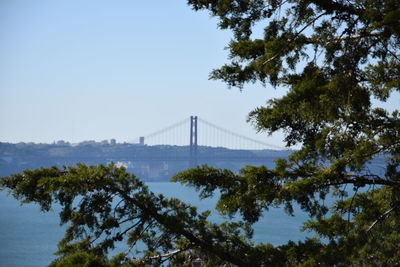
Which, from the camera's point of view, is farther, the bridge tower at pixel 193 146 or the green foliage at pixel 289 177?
the bridge tower at pixel 193 146

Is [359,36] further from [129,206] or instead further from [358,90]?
[129,206]

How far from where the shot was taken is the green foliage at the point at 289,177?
3680mm

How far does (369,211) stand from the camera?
14.5ft

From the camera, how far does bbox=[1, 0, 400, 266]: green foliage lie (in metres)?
3.68

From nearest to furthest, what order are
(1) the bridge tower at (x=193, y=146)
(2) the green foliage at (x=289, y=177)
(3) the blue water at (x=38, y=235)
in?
(2) the green foliage at (x=289, y=177)
(3) the blue water at (x=38, y=235)
(1) the bridge tower at (x=193, y=146)

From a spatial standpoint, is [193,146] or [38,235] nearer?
[38,235]

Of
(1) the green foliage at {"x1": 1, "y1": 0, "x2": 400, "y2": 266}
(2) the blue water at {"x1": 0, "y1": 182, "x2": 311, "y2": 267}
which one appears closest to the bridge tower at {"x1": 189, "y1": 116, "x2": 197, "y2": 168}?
(2) the blue water at {"x1": 0, "y1": 182, "x2": 311, "y2": 267}

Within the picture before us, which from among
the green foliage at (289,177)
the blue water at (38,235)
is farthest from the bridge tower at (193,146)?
the green foliage at (289,177)

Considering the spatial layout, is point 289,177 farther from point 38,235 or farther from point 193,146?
point 193,146

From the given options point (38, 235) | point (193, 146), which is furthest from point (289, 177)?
point (193, 146)

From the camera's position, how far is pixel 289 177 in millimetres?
3949

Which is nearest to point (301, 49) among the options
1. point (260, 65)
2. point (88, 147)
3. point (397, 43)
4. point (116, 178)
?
point (260, 65)

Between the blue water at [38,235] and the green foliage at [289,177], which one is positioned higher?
the green foliage at [289,177]

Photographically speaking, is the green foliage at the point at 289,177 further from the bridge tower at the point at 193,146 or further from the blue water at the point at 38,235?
the bridge tower at the point at 193,146
